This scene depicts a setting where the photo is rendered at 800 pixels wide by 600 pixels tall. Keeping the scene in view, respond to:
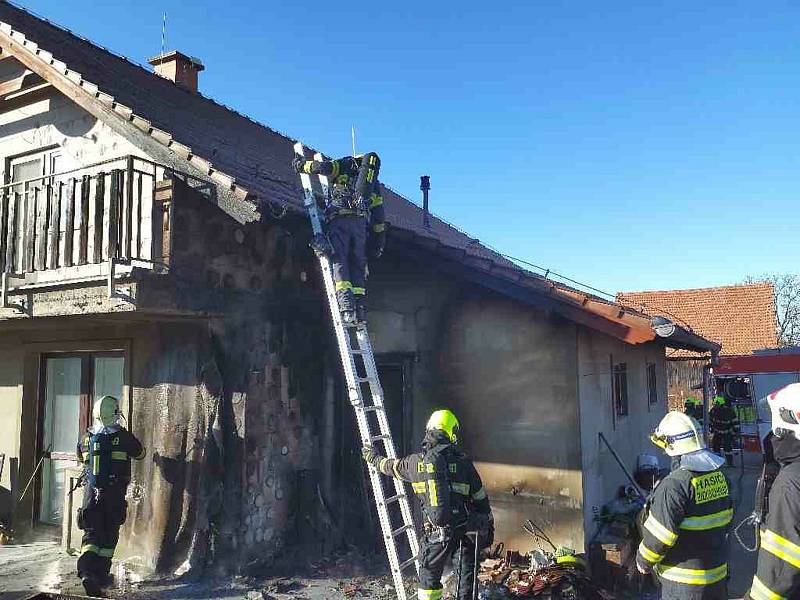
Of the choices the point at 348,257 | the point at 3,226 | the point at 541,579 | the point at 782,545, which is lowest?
the point at 541,579

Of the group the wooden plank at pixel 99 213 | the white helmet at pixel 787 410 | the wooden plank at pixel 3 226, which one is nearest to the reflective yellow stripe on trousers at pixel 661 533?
the white helmet at pixel 787 410

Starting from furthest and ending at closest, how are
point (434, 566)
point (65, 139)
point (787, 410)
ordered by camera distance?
point (65, 139) → point (434, 566) → point (787, 410)

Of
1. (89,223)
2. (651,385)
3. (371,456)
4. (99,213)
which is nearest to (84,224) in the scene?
(99,213)

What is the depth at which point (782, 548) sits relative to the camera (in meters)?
2.89

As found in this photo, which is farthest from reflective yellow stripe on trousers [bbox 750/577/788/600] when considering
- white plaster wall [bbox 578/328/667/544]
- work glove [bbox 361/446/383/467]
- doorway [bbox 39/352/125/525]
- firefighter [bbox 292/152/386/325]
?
doorway [bbox 39/352/125/525]

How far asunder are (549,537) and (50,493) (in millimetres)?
6156

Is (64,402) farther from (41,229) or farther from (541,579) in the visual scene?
(541,579)

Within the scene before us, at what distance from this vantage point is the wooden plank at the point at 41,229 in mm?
6309

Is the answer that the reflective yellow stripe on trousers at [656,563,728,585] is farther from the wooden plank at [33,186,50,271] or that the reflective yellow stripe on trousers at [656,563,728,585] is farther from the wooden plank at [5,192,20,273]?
the wooden plank at [5,192,20,273]

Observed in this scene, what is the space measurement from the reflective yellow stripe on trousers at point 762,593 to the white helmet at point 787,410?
0.82m

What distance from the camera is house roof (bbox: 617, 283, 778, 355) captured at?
861 inches

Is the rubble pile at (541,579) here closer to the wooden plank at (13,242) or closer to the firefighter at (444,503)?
the firefighter at (444,503)

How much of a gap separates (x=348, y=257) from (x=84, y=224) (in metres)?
2.78

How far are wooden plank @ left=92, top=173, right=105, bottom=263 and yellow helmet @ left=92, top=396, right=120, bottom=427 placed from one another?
1.42m
